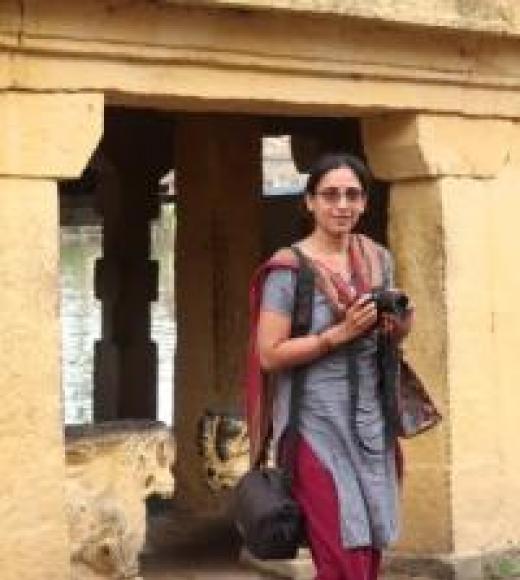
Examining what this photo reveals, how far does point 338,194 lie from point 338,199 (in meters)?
0.01

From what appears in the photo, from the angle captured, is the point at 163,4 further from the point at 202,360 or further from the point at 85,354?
the point at 85,354

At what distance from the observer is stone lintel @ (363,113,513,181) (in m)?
6.20

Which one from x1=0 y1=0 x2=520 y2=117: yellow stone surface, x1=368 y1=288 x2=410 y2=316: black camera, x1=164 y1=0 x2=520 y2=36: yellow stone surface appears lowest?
x1=368 y1=288 x2=410 y2=316: black camera

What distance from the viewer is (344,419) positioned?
4137 mm

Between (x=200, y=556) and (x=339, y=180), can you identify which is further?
(x=200, y=556)

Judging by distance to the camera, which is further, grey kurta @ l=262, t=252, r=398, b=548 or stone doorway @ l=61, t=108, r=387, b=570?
stone doorway @ l=61, t=108, r=387, b=570

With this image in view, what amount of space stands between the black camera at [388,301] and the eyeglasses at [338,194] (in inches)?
10.5

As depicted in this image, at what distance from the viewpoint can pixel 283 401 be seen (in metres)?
4.16

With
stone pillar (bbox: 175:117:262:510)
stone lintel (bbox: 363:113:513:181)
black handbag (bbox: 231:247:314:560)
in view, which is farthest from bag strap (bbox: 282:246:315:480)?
stone pillar (bbox: 175:117:262:510)

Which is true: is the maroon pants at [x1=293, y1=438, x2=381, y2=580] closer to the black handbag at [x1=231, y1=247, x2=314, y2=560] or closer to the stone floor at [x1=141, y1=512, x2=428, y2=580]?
the black handbag at [x1=231, y1=247, x2=314, y2=560]

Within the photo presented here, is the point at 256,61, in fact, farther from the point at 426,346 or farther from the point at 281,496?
the point at 281,496

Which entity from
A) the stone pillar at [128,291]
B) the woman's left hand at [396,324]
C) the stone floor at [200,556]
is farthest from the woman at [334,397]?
the stone pillar at [128,291]

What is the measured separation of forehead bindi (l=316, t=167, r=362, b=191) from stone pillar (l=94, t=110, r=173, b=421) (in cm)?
591

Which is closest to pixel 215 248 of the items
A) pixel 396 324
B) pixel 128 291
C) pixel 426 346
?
pixel 128 291
